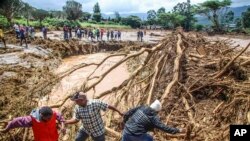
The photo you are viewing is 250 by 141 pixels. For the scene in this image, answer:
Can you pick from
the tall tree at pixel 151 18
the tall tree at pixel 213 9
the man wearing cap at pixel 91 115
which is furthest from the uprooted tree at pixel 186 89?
the tall tree at pixel 151 18

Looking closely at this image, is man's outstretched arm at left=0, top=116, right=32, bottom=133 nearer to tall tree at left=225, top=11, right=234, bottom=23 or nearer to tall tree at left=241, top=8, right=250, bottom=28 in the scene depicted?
tall tree at left=241, top=8, right=250, bottom=28

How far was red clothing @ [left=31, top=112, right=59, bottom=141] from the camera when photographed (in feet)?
15.4

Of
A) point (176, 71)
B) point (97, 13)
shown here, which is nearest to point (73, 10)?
point (97, 13)

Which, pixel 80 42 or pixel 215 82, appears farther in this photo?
pixel 80 42

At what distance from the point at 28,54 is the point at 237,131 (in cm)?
1447

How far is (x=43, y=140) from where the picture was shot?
189 inches

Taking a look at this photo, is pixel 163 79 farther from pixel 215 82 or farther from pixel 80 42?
pixel 80 42

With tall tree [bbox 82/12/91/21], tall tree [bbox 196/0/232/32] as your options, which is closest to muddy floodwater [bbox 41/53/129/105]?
tall tree [bbox 196/0/232/32]

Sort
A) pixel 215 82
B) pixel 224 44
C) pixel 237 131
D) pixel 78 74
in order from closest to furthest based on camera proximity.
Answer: pixel 237 131
pixel 215 82
pixel 224 44
pixel 78 74

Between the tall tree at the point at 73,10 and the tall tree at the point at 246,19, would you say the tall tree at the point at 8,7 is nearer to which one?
the tall tree at the point at 73,10

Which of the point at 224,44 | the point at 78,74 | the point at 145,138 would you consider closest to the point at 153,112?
the point at 145,138

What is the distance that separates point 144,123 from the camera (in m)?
4.74

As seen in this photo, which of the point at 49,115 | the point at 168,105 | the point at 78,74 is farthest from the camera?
the point at 78,74

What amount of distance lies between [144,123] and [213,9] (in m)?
41.1
